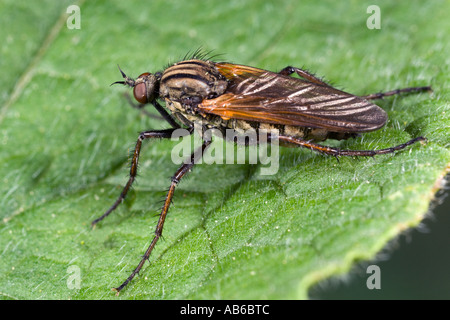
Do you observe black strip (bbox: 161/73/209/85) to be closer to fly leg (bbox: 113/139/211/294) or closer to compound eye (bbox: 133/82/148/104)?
compound eye (bbox: 133/82/148/104)

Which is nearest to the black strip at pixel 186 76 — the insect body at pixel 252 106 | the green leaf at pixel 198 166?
the insect body at pixel 252 106

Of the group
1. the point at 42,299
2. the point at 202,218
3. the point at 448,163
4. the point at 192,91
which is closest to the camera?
the point at 448,163

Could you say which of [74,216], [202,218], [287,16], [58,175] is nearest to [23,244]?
[74,216]

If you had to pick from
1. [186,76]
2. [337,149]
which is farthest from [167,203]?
[337,149]

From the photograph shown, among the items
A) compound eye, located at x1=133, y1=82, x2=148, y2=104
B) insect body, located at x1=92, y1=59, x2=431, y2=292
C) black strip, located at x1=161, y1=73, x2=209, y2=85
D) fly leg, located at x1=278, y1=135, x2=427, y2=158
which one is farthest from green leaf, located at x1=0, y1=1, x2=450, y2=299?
black strip, located at x1=161, y1=73, x2=209, y2=85

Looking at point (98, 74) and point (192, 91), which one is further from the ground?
point (98, 74)

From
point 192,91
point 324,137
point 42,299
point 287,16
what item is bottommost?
point 42,299

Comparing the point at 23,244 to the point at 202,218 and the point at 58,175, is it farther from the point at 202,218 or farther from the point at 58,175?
the point at 202,218
